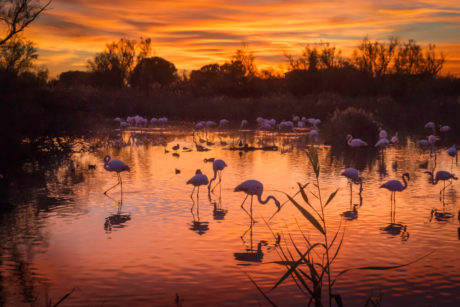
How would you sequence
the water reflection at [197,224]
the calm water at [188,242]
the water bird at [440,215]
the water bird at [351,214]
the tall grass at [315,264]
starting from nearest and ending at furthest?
the tall grass at [315,264] < the calm water at [188,242] < the water reflection at [197,224] < the water bird at [440,215] < the water bird at [351,214]

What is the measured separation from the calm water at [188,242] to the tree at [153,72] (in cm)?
4541

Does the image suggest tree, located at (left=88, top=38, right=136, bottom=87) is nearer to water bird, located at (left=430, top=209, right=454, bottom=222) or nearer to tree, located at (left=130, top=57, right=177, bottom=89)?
tree, located at (left=130, top=57, right=177, bottom=89)

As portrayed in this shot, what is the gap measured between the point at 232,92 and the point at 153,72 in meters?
21.7

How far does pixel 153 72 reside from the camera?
232 feet

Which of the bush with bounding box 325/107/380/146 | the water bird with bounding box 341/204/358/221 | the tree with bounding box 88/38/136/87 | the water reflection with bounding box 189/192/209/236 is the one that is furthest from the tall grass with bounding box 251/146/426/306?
the tree with bounding box 88/38/136/87

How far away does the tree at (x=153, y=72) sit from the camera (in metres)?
59.1

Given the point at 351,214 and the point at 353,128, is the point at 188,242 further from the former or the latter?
the point at 353,128

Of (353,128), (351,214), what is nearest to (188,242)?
(351,214)

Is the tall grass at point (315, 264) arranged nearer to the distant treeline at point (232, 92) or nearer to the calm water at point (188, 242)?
the calm water at point (188, 242)

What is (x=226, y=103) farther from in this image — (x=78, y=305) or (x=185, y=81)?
(x=78, y=305)

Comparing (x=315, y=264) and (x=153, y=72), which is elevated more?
(x=153, y=72)

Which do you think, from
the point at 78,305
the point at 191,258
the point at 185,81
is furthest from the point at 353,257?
the point at 185,81

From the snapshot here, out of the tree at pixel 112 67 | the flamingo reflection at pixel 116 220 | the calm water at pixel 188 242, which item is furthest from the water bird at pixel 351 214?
the tree at pixel 112 67

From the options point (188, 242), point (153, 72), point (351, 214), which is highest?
point (153, 72)
